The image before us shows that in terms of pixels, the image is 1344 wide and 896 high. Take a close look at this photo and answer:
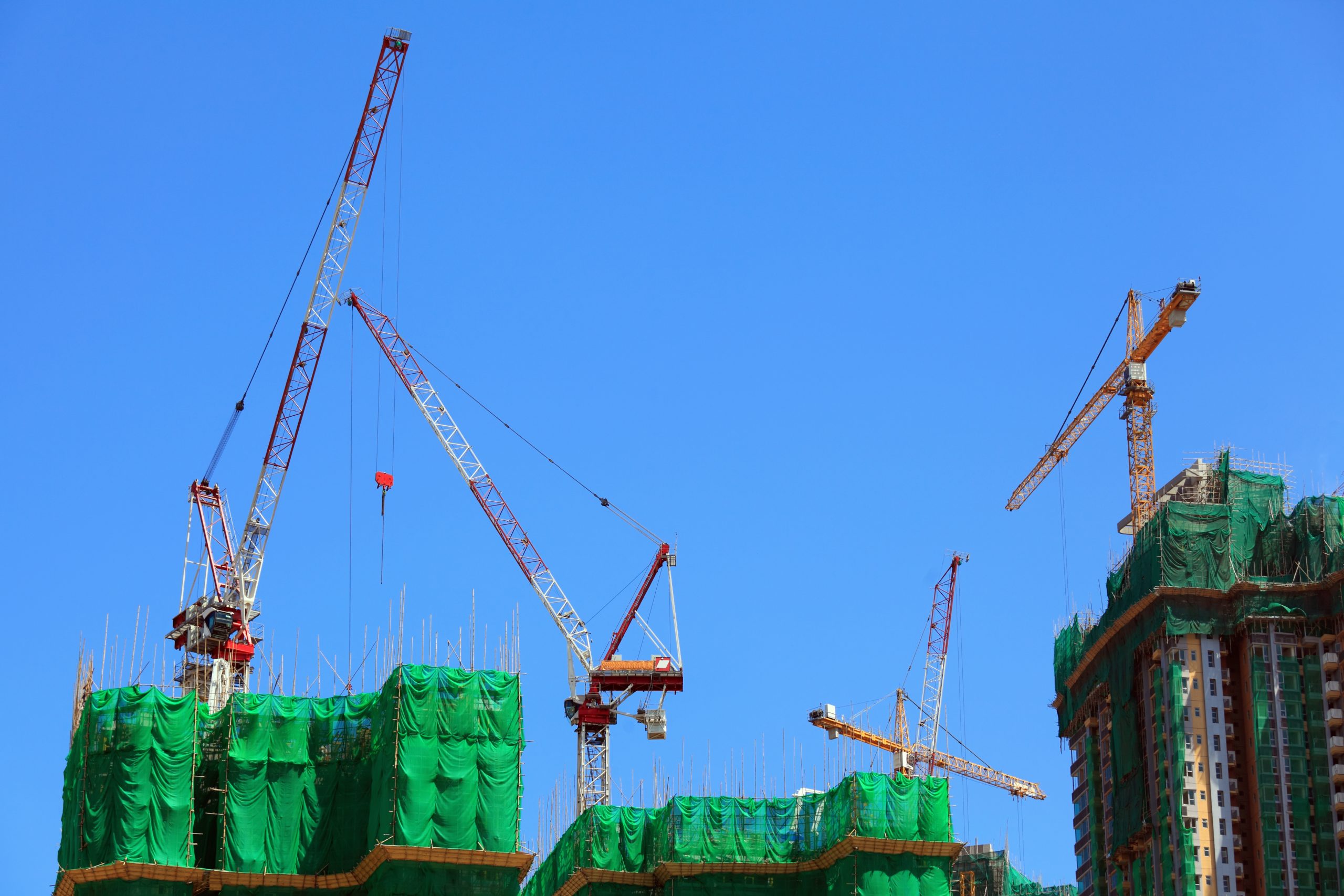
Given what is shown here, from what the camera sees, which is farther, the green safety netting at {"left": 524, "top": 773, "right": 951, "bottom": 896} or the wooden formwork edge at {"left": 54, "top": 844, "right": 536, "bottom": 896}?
the green safety netting at {"left": 524, "top": 773, "right": 951, "bottom": 896}

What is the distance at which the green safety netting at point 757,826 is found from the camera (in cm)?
14525

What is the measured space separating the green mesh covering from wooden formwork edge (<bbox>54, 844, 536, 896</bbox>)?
2.63ft

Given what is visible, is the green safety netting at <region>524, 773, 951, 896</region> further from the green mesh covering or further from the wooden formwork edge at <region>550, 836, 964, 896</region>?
the green mesh covering

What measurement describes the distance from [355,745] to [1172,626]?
66.4 meters

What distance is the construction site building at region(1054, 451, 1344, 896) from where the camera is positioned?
16500 cm

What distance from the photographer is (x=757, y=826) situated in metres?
151

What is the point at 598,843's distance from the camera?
15412 cm

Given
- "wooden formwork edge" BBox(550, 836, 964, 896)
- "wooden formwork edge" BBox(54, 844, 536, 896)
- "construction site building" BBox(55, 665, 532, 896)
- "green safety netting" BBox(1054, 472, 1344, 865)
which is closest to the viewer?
"wooden formwork edge" BBox(54, 844, 536, 896)

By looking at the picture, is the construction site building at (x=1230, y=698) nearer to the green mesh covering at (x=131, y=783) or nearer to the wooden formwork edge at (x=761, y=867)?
the wooden formwork edge at (x=761, y=867)

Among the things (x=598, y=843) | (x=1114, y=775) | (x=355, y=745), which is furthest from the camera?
(x=1114, y=775)

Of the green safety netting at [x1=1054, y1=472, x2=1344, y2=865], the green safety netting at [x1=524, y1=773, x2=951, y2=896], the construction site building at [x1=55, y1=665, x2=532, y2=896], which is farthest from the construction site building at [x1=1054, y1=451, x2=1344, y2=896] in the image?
the construction site building at [x1=55, y1=665, x2=532, y2=896]

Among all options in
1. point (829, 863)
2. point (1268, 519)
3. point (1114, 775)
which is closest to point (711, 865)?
point (829, 863)

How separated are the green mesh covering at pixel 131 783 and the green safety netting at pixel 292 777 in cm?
7

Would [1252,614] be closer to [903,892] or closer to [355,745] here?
[903,892]
